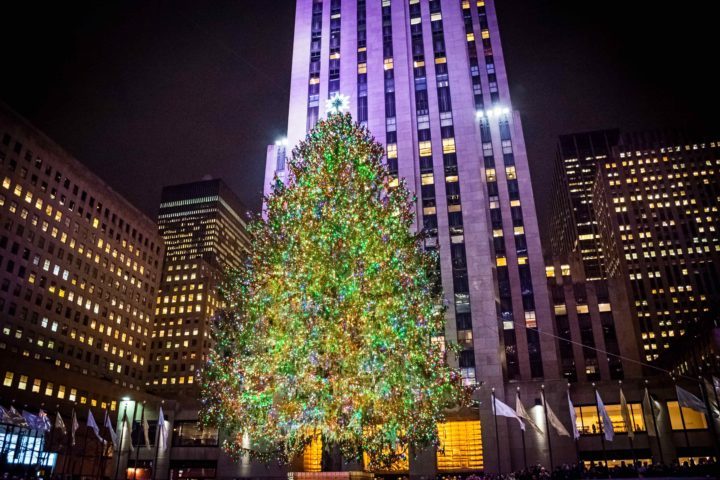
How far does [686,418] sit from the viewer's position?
134ft

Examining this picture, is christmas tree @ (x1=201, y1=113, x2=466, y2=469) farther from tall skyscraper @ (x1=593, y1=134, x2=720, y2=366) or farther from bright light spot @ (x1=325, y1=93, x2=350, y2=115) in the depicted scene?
tall skyscraper @ (x1=593, y1=134, x2=720, y2=366)

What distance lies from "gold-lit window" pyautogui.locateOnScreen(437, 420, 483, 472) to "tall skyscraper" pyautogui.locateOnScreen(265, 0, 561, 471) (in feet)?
0.62

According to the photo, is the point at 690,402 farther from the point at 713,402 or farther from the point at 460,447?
the point at 460,447

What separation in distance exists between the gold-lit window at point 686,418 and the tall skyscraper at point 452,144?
13383 mm

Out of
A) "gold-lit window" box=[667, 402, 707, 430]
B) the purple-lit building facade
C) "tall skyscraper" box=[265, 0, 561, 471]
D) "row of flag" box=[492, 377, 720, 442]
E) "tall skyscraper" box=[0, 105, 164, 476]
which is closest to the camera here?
"row of flag" box=[492, 377, 720, 442]

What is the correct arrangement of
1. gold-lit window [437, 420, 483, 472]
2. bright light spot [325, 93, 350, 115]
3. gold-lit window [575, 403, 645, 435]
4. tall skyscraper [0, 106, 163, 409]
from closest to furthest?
bright light spot [325, 93, 350, 115] → gold-lit window [575, 403, 645, 435] → gold-lit window [437, 420, 483, 472] → tall skyscraper [0, 106, 163, 409]

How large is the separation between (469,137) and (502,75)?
25.0 metres

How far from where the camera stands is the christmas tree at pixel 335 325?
21.2 metres

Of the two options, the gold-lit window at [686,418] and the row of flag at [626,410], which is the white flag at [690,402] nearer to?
the row of flag at [626,410]

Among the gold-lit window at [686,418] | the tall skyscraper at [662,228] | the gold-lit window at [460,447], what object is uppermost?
the tall skyscraper at [662,228]

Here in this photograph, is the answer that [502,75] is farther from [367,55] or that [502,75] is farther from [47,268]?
[47,268]

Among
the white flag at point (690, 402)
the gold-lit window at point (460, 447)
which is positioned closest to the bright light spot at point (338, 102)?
the white flag at point (690, 402)

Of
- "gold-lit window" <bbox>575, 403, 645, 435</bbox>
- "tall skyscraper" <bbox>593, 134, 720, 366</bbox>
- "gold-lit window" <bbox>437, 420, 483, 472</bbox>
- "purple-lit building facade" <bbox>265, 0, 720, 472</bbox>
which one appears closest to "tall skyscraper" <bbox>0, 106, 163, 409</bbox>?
"purple-lit building facade" <bbox>265, 0, 720, 472</bbox>

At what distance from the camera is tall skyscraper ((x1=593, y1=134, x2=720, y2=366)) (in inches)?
5428
